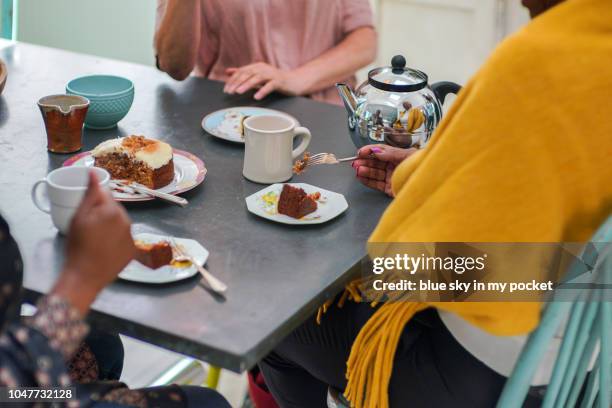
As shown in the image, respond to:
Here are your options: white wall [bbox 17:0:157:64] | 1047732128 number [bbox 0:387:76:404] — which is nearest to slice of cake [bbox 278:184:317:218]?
1047732128 number [bbox 0:387:76:404]

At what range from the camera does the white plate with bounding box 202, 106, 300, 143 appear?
4.74 ft

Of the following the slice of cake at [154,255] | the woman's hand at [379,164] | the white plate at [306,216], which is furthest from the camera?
the woman's hand at [379,164]

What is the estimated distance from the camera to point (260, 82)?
1697 millimetres

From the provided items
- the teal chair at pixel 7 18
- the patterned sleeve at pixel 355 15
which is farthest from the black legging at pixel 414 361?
the teal chair at pixel 7 18

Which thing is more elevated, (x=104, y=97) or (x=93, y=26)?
(x=104, y=97)

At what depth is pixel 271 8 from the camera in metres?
1.95

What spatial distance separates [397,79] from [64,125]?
567 mm

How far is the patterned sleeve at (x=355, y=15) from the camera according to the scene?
2.00 meters

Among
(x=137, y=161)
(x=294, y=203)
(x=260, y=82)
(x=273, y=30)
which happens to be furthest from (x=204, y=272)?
(x=273, y=30)

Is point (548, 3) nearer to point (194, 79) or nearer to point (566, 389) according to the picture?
point (566, 389)

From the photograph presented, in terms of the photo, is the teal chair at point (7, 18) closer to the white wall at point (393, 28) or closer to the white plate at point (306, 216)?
the white wall at point (393, 28)

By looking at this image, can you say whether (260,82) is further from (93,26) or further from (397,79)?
(93,26)

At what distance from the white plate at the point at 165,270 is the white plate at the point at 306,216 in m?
0.14

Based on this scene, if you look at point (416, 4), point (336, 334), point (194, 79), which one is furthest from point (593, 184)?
point (416, 4)
